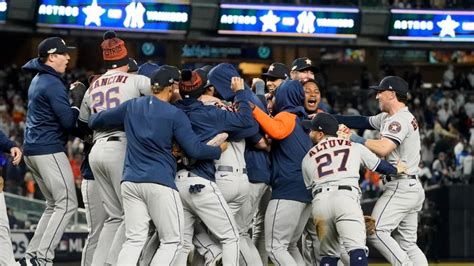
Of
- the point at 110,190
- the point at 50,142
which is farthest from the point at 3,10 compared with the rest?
the point at 110,190

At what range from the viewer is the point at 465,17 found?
29.7m

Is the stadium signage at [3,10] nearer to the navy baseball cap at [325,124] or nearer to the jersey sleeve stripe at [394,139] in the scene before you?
the jersey sleeve stripe at [394,139]

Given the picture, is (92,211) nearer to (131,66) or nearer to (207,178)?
(207,178)

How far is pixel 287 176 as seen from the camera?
12.3 metres

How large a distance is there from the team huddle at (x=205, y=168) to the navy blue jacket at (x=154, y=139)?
0.01 metres

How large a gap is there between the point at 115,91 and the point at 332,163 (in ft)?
6.72

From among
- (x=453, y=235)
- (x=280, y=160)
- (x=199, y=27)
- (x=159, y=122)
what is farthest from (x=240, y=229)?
(x=199, y=27)

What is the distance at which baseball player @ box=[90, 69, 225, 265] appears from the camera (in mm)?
10977

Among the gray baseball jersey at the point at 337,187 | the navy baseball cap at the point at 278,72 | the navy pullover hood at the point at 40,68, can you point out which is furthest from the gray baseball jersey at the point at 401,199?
the navy pullover hood at the point at 40,68

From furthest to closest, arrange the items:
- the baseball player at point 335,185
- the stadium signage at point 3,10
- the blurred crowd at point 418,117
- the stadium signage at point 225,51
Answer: the stadium signage at point 225,51
the stadium signage at point 3,10
the blurred crowd at point 418,117
the baseball player at point 335,185

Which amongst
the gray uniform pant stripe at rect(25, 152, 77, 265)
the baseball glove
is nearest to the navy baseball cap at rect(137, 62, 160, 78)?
the gray uniform pant stripe at rect(25, 152, 77, 265)

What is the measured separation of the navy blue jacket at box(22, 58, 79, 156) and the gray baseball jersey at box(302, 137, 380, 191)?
220cm

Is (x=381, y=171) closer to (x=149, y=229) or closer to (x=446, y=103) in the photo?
(x=149, y=229)

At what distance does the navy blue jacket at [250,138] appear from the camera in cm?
1199
